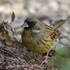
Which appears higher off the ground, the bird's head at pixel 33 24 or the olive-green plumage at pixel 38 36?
the bird's head at pixel 33 24

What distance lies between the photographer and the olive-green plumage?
3.58 meters

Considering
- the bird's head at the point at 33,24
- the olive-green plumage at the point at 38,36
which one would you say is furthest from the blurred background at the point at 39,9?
the bird's head at the point at 33,24

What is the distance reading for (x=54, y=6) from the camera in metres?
8.51

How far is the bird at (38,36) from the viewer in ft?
11.7

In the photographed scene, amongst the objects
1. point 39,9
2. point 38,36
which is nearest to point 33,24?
point 38,36

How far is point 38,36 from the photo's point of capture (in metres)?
3.77

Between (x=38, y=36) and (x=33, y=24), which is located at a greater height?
(x=33, y=24)

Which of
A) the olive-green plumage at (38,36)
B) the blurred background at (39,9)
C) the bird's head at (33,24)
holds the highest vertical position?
the bird's head at (33,24)

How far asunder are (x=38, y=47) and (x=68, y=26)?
11.9 feet

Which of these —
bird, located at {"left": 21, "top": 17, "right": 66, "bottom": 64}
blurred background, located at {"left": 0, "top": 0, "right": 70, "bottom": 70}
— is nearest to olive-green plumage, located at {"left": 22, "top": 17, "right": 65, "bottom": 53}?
bird, located at {"left": 21, "top": 17, "right": 66, "bottom": 64}

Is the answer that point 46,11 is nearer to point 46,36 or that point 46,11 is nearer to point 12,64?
point 46,36

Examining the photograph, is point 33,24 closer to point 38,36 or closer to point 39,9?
point 38,36

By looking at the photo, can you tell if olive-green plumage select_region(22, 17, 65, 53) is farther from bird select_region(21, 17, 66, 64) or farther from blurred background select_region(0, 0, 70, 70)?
blurred background select_region(0, 0, 70, 70)

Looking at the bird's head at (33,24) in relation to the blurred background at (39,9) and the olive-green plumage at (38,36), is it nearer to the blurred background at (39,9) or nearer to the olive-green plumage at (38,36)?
the olive-green plumage at (38,36)
